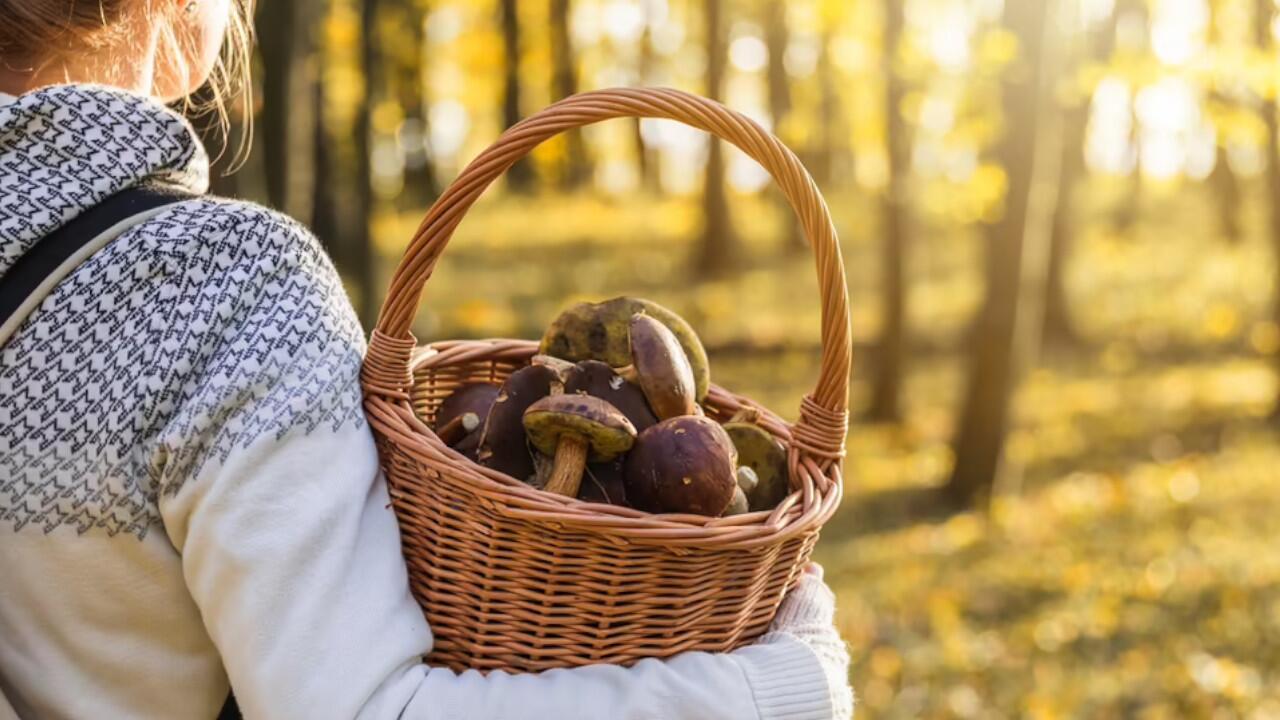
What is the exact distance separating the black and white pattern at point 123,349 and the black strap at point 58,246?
1 cm

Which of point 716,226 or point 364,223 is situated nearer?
point 364,223

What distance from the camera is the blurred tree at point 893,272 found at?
Answer: 10508 mm

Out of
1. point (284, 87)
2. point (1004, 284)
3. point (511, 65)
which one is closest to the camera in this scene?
point (284, 87)

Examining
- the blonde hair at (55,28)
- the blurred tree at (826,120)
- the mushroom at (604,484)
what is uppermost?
the blonde hair at (55,28)

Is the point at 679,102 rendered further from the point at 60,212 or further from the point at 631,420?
the point at 60,212

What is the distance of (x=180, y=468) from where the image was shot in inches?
46.1

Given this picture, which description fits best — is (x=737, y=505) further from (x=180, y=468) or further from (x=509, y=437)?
(x=180, y=468)

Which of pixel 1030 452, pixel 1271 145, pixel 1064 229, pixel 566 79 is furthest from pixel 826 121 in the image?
pixel 1030 452

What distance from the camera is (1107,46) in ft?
50.1

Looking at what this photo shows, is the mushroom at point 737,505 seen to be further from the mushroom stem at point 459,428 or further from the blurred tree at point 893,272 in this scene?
the blurred tree at point 893,272

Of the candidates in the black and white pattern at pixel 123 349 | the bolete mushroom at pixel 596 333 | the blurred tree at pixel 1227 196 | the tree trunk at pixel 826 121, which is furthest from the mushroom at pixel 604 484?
the blurred tree at pixel 1227 196

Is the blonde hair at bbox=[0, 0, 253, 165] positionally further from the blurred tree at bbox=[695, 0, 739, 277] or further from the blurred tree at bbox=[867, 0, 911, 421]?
the blurred tree at bbox=[695, 0, 739, 277]

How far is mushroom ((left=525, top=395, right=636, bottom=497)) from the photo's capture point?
1.48 metres

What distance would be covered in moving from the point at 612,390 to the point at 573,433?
158mm
